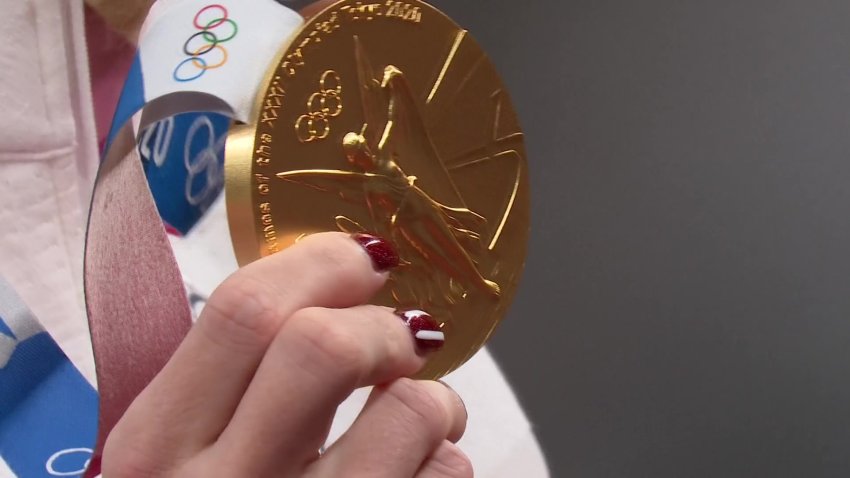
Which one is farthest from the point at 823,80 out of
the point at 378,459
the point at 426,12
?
the point at 378,459

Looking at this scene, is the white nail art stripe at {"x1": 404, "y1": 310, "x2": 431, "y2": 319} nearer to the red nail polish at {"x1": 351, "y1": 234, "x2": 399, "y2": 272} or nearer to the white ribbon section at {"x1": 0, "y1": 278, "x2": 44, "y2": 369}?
the red nail polish at {"x1": 351, "y1": 234, "x2": 399, "y2": 272}

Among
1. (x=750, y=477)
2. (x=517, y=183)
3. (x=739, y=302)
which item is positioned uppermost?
(x=517, y=183)

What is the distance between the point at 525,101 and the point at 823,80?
0.73 ft

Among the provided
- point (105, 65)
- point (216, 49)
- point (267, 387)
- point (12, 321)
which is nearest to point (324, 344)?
point (267, 387)

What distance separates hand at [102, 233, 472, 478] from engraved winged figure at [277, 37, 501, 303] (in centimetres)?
5

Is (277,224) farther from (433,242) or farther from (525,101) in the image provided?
(525,101)

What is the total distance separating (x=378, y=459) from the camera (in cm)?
23

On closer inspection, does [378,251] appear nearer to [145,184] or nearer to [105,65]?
[145,184]

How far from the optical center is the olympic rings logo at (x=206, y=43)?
0.86 ft

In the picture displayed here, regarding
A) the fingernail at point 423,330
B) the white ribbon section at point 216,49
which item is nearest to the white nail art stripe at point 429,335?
the fingernail at point 423,330

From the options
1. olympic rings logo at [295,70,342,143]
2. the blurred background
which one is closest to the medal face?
olympic rings logo at [295,70,342,143]

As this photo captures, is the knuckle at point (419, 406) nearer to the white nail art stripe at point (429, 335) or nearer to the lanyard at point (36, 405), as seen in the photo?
the white nail art stripe at point (429, 335)

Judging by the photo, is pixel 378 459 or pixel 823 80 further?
pixel 823 80

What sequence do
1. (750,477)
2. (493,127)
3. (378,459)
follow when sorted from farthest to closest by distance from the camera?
(750,477) → (493,127) → (378,459)
